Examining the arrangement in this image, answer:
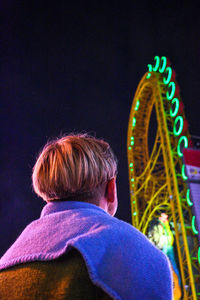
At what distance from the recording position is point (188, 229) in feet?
27.9

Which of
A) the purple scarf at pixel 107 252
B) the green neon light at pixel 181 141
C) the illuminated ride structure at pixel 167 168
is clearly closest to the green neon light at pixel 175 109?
the illuminated ride structure at pixel 167 168

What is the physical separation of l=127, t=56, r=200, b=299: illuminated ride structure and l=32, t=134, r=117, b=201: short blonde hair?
751cm

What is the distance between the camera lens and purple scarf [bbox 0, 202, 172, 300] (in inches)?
33.9

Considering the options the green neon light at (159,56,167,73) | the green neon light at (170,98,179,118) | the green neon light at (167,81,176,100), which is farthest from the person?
the green neon light at (159,56,167,73)

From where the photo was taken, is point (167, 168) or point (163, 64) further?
point (163, 64)

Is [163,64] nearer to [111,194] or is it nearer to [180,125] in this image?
[180,125]

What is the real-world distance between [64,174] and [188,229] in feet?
26.6

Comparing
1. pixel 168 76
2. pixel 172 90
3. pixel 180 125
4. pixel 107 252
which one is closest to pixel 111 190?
pixel 107 252

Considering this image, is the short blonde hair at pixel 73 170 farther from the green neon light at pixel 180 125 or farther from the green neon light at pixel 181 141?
the green neon light at pixel 180 125

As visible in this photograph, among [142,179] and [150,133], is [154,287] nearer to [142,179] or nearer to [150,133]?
[142,179]

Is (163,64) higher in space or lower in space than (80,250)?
higher

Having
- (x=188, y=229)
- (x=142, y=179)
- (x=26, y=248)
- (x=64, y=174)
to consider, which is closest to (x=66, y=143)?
(x=64, y=174)

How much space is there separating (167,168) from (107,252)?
893cm

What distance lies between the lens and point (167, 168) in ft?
31.4
